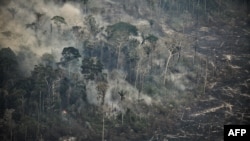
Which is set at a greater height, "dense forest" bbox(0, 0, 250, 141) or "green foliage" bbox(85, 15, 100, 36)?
"green foliage" bbox(85, 15, 100, 36)

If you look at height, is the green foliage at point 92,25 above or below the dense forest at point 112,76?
→ above

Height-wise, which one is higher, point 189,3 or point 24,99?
point 189,3

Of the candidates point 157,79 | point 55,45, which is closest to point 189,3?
point 157,79

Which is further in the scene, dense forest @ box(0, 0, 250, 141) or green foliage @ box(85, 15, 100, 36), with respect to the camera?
green foliage @ box(85, 15, 100, 36)

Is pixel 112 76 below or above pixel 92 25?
below

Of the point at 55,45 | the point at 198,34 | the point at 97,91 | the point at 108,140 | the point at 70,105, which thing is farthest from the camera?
the point at 198,34

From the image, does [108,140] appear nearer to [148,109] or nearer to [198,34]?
[148,109]

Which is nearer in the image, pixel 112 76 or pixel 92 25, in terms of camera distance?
pixel 112 76

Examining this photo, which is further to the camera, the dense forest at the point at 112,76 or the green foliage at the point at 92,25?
the green foliage at the point at 92,25
